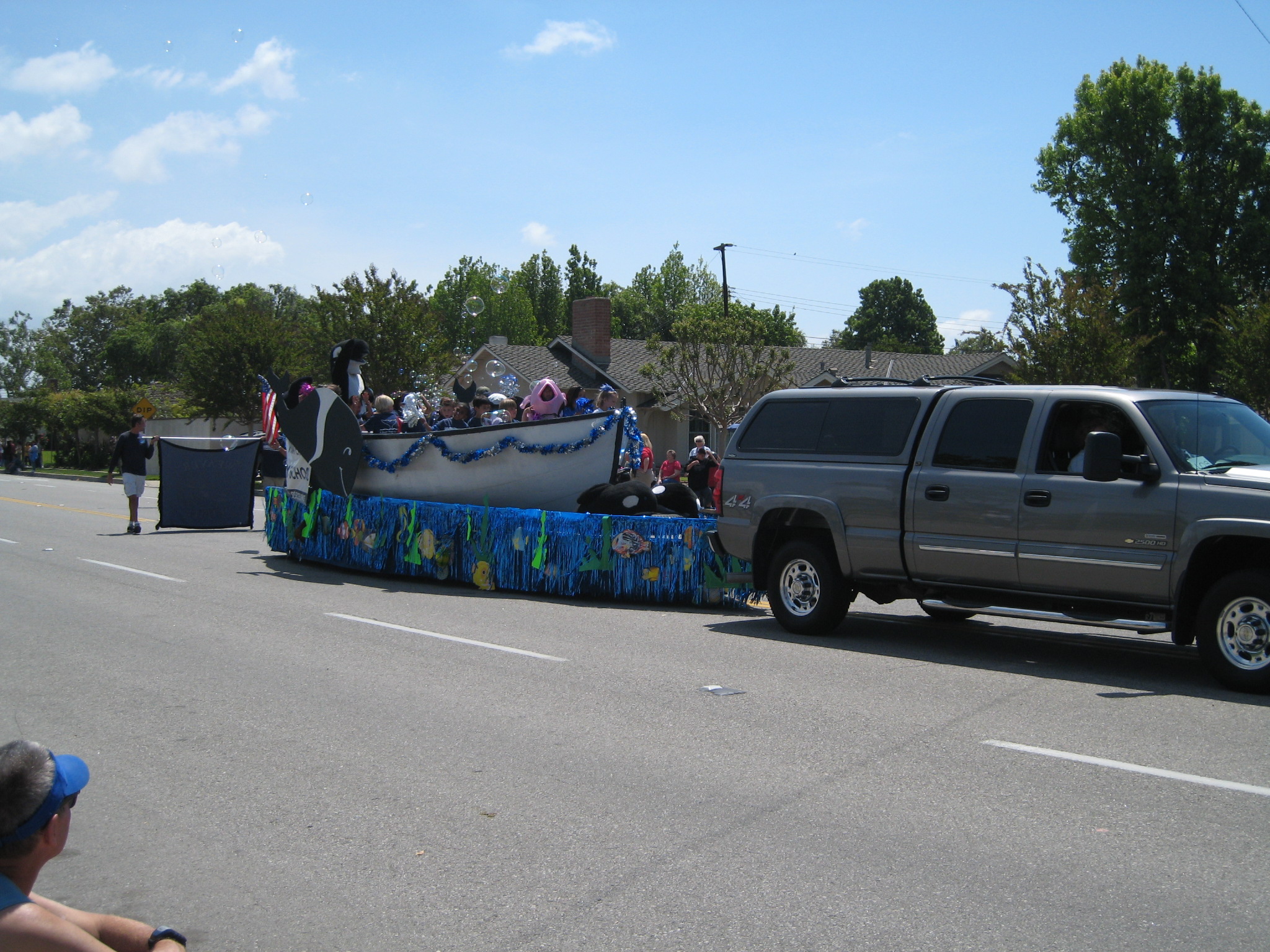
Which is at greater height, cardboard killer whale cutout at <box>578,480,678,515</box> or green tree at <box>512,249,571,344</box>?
green tree at <box>512,249,571,344</box>

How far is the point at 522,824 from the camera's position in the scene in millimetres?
4785

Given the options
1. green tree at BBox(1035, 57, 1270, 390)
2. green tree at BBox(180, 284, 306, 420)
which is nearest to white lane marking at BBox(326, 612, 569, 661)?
green tree at BBox(1035, 57, 1270, 390)

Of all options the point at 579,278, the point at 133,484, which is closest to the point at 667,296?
the point at 579,278

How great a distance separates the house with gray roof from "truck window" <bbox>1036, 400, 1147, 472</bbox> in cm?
2615

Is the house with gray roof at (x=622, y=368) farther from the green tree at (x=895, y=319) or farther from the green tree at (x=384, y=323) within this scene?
the green tree at (x=895, y=319)

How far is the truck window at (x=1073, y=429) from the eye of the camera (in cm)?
802

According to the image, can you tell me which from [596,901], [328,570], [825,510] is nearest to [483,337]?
[328,570]

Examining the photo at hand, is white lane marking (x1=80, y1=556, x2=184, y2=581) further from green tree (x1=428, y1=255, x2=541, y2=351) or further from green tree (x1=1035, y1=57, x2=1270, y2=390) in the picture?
green tree (x1=428, y1=255, x2=541, y2=351)

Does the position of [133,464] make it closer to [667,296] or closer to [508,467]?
[508,467]

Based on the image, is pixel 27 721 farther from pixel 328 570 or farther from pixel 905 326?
pixel 905 326

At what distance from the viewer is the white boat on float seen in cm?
1230

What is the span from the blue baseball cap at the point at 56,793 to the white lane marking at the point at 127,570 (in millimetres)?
11059

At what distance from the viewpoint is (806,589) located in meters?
9.48

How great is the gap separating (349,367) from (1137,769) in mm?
11734
